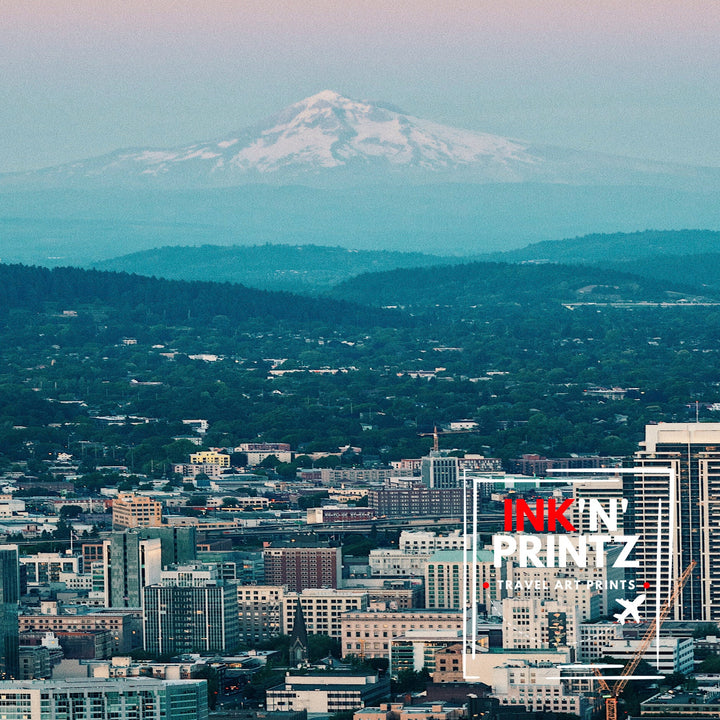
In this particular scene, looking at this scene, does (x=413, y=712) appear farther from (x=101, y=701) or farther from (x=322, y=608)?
(x=322, y=608)

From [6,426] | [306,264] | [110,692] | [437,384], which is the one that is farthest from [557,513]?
[306,264]

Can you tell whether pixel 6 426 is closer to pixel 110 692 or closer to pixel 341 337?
pixel 341 337

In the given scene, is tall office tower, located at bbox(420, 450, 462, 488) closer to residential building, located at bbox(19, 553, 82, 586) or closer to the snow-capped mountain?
residential building, located at bbox(19, 553, 82, 586)

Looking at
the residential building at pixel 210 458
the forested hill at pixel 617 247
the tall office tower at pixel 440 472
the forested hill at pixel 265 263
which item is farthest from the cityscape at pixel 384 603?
the forested hill at pixel 617 247

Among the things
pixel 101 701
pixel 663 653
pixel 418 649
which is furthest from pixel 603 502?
pixel 101 701

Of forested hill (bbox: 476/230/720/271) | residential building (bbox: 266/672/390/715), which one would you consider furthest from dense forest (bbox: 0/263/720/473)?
residential building (bbox: 266/672/390/715)

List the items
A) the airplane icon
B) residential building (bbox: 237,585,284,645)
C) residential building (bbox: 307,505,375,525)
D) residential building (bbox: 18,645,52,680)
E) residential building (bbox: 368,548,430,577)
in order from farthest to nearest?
residential building (bbox: 307,505,375,525) → residential building (bbox: 368,548,430,577) → residential building (bbox: 237,585,284,645) → residential building (bbox: 18,645,52,680) → the airplane icon

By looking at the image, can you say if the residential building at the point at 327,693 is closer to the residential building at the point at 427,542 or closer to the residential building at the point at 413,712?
the residential building at the point at 413,712
